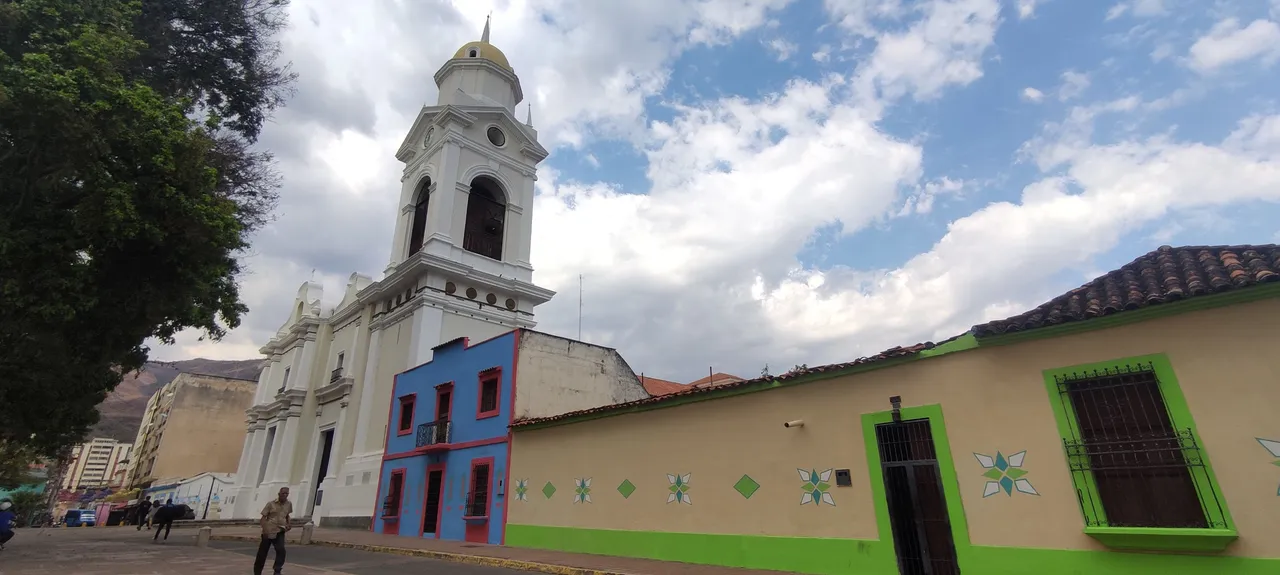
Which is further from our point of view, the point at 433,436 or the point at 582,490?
the point at 433,436

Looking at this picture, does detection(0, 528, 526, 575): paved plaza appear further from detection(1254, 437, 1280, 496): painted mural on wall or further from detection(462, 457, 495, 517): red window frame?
detection(1254, 437, 1280, 496): painted mural on wall

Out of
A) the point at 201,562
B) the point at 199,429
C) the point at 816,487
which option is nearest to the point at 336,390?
the point at 201,562

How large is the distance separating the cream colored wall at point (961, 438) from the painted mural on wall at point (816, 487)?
0.09 m

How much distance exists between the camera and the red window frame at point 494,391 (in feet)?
50.1

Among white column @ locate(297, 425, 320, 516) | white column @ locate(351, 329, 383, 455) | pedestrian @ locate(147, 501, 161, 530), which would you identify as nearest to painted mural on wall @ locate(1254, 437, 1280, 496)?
white column @ locate(351, 329, 383, 455)

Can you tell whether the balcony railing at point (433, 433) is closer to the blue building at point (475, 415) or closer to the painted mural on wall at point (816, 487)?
the blue building at point (475, 415)

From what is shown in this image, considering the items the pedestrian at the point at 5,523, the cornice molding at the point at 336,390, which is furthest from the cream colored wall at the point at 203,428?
the pedestrian at the point at 5,523

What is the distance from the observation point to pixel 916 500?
7.61 meters

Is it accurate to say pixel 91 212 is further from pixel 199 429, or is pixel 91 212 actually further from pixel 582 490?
pixel 199 429

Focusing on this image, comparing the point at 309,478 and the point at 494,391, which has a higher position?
the point at 494,391

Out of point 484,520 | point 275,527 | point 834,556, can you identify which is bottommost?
point 834,556

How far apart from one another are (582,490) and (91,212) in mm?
8923

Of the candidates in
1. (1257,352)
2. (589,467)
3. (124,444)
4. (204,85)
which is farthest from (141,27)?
(124,444)

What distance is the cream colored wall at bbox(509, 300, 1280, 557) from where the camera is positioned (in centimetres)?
576
